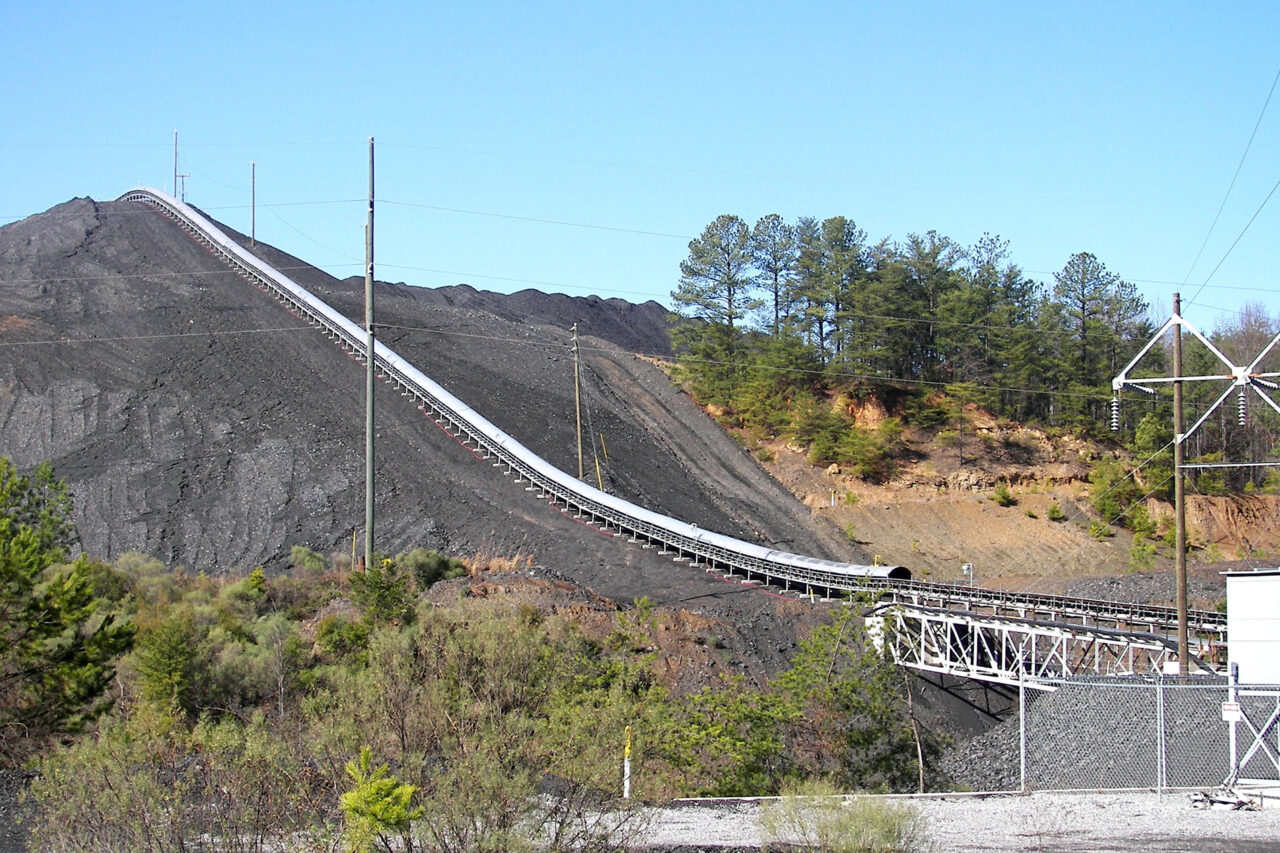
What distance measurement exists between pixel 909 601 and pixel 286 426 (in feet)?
88.7

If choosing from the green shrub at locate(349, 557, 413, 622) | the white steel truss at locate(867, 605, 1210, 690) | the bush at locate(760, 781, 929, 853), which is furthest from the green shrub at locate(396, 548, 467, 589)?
the bush at locate(760, 781, 929, 853)

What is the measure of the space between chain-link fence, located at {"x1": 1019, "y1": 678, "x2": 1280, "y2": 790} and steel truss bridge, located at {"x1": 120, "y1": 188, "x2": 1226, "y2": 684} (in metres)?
1.38

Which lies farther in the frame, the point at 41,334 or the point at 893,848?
the point at 41,334

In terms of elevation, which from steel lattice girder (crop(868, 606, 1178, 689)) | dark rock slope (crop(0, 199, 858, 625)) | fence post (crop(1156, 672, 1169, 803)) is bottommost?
steel lattice girder (crop(868, 606, 1178, 689))

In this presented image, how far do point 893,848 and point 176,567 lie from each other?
109ft

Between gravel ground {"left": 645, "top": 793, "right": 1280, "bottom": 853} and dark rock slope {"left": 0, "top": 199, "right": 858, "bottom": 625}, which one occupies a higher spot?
dark rock slope {"left": 0, "top": 199, "right": 858, "bottom": 625}

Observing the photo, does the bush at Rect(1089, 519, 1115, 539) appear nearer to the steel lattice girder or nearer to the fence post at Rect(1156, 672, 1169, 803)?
Result: the steel lattice girder

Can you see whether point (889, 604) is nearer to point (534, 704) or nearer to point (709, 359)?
point (534, 704)

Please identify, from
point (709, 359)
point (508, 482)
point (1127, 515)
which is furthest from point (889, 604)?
point (709, 359)

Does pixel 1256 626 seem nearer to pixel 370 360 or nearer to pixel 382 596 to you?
pixel 382 596

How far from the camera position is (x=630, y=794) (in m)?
11.4

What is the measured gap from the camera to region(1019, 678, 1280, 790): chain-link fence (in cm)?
1486

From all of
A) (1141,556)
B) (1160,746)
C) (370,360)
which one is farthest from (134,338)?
(1160,746)

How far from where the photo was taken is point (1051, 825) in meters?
13.3
